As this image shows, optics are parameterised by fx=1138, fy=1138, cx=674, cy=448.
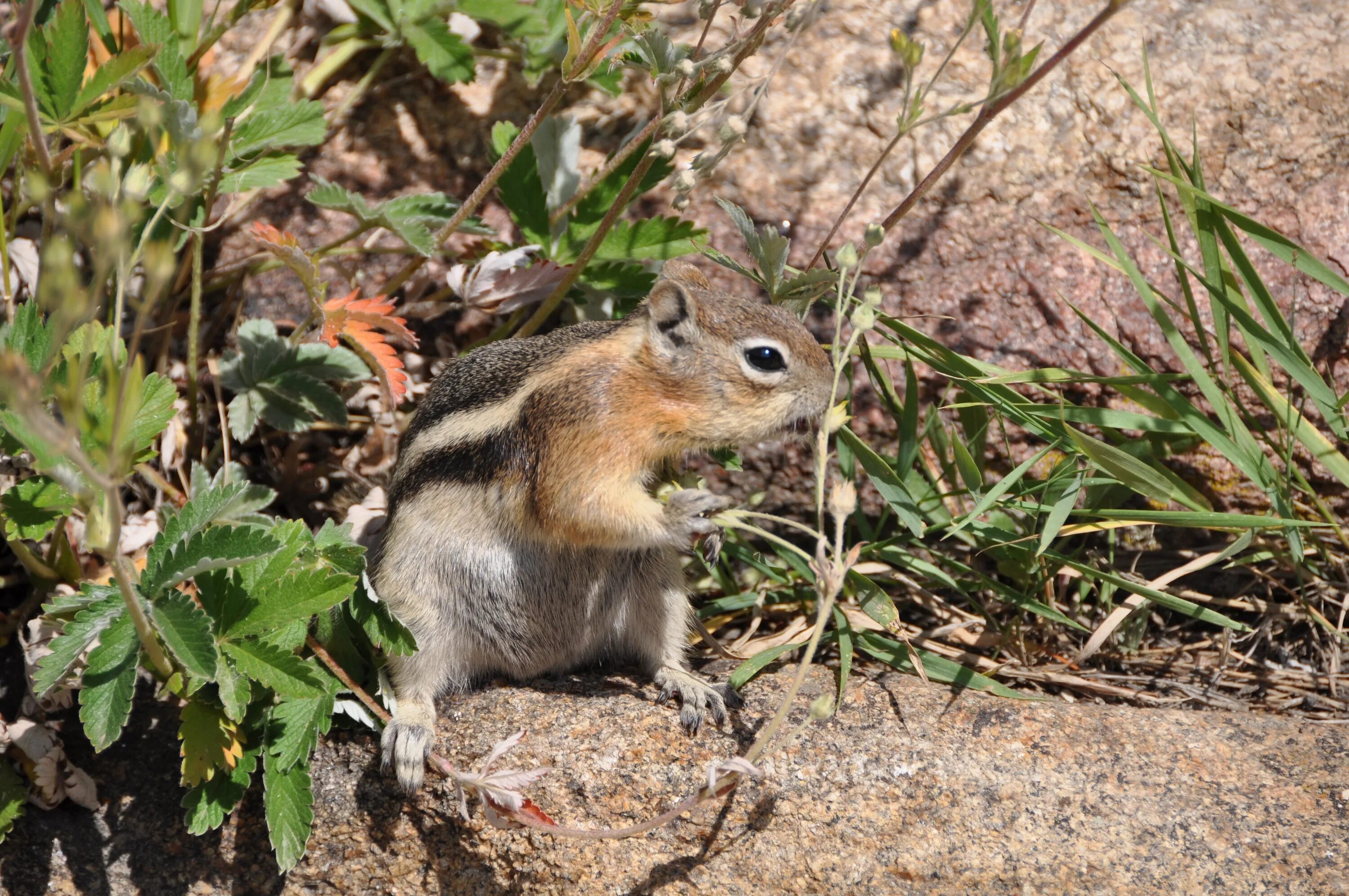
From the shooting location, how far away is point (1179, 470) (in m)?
3.73

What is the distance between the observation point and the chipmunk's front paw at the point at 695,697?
10.4 feet

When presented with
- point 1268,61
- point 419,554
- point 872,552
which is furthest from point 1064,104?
point 419,554

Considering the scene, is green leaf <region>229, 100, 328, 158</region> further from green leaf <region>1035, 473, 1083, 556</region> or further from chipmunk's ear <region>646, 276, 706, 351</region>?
green leaf <region>1035, 473, 1083, 556</region>

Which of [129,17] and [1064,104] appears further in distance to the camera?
[1064,104]

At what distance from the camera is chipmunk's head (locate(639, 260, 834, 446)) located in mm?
3098

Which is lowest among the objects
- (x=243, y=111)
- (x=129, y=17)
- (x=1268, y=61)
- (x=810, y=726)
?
(x=810, y=726)

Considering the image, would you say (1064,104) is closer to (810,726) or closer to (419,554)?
(810,726)

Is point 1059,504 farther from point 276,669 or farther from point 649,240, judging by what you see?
point 276,669

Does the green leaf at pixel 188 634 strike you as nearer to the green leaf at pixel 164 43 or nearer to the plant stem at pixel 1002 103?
the green leaf at pixel 164 43

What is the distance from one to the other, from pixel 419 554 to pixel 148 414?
32.7 inches

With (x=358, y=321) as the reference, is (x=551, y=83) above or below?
above

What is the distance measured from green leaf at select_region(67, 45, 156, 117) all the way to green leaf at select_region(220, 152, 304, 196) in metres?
0.45

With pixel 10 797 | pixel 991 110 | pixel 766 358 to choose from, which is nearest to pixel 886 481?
pixel 766 358

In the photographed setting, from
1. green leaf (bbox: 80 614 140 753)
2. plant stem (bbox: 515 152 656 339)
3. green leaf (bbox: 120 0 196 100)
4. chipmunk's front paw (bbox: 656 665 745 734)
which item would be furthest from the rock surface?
green leaf (bbox: 120 0 196 100)
